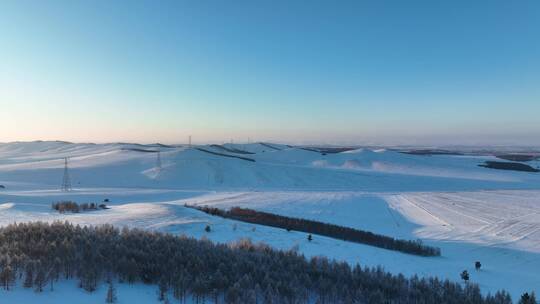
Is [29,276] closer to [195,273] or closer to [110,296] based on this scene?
[110,296]

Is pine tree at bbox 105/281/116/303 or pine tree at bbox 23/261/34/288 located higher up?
pine tree at bbox 23/261/34/288

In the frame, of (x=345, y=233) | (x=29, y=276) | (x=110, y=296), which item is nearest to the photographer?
(x=110, y=296)

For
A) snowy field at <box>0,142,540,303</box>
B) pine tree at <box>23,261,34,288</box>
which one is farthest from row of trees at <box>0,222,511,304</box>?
snowy field at <box>0,142,540,303</box>

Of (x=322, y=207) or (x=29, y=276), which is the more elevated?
(x=29, y=276)

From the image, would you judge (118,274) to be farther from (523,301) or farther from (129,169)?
(129,169)

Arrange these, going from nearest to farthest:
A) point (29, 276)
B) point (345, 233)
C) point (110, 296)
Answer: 1. point (110, 296)
2. point (29, 276)
3. point (345, 233)

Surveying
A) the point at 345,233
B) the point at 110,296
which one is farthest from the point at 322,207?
the point at 110,296

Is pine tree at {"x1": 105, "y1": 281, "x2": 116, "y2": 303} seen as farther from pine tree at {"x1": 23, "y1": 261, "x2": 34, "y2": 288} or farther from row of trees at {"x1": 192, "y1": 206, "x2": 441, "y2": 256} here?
row of trees at {"x1": 192, "y1": 206, "x2": 441, "y2": 256}
